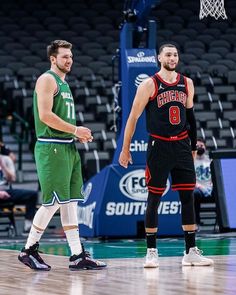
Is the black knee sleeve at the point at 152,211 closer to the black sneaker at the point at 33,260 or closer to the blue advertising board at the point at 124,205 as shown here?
the black sneaker at the point at 33,260

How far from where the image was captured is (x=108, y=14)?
2734 centimetres

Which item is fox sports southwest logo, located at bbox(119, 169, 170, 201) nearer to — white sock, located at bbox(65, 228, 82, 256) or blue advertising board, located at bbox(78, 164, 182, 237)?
blue advertising board, located at bbox(78, 164, 182, 237)

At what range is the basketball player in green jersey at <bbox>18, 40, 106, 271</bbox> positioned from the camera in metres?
7.73

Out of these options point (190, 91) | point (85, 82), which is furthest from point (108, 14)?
point (190, 91)

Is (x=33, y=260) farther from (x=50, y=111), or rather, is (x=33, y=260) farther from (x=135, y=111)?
(x=135, y=111)

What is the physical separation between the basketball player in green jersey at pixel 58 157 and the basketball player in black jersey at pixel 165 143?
47cm

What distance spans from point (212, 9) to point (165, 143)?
4.03 meters

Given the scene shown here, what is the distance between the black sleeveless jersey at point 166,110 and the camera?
792cm

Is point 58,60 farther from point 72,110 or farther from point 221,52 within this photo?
point 221,52

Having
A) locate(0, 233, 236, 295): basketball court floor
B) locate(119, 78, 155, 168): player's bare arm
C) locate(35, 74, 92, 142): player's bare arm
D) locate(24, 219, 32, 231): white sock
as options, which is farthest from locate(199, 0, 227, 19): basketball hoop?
locate(24, 219, 32, 231): white sock

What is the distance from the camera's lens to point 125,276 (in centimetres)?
705

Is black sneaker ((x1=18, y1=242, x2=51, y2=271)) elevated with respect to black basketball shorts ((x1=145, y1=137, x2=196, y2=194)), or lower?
lower

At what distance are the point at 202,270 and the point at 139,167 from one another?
18.5 ft

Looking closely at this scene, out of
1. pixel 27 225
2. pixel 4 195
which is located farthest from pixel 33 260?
pixel 27 225
